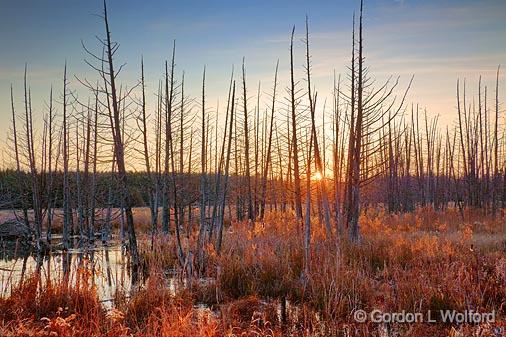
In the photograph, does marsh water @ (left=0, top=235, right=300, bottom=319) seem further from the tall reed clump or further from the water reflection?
the tall reed clump

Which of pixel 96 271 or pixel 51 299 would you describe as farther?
pixel 96 271

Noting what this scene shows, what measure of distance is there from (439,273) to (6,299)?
7.50 metres

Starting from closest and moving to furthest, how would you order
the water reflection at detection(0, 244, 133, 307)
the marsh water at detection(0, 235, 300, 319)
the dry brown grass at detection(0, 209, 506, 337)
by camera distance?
the dry brown grass at detection(0, 209, 506, 337), the marsh water at detection(0, 235, 300, 319), the water reflection at detection(0, 244, 133, 307)

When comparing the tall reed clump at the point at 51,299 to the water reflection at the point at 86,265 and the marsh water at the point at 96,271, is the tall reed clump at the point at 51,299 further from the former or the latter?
the water reflection at the point at 86,265

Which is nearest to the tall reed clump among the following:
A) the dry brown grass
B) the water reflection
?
the dry brown grass

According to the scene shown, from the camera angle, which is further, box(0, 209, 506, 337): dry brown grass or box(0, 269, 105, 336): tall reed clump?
box(0, 269, 105, 336): tall reed clump

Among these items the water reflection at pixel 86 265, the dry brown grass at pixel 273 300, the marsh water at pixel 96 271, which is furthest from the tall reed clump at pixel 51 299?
the water reflection at pixel 86 265

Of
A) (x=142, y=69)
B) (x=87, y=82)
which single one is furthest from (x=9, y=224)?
(x=87, y=82)

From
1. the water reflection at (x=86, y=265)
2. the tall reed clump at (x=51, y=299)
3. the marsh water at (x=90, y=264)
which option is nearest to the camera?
the tall reed clump at (x=51, y=299)

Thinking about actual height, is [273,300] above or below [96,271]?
below

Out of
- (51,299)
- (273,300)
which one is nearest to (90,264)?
(51,299)

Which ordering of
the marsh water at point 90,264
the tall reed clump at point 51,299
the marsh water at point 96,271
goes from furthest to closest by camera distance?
the marsh water at point 90,264 → the marsh water at point 96,271 → the tall reed clump at point 51,299

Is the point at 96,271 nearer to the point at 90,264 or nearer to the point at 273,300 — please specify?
the point at 90,264

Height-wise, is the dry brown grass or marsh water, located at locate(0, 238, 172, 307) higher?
the dry brown grass
